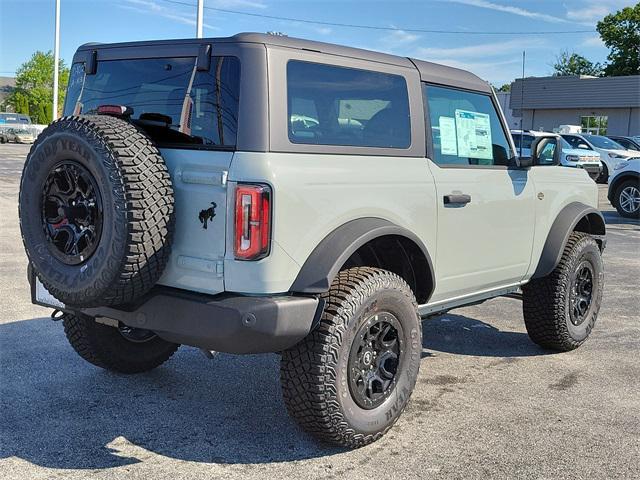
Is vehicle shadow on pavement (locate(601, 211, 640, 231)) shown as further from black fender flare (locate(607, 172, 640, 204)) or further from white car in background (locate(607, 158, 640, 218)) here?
black fender flare (locate(607, 172, 640, 204))

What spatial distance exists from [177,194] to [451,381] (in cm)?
237

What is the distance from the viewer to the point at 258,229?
3.33 m

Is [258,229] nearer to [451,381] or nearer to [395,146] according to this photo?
[395,146]

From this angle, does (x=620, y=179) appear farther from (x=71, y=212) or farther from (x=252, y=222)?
(x=71, y=212)

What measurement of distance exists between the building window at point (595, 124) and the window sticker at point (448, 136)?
42.6m

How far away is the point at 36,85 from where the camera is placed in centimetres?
7488

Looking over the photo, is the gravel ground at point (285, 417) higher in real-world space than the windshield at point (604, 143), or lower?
lower

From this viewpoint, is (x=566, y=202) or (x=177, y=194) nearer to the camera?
(x=177, y=194)

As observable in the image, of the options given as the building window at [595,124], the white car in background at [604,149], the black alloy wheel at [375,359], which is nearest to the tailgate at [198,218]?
the black alloy wheel at [375,359]

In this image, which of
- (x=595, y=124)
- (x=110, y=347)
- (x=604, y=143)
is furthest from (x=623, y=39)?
(x=110, y=347)

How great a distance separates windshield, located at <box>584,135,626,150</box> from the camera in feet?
77.5

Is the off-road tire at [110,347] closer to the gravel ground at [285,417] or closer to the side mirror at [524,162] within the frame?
the gravel ground at [285,417]

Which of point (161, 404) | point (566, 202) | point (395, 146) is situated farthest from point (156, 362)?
point (566, 202)

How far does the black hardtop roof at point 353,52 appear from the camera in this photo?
11.6 feet
